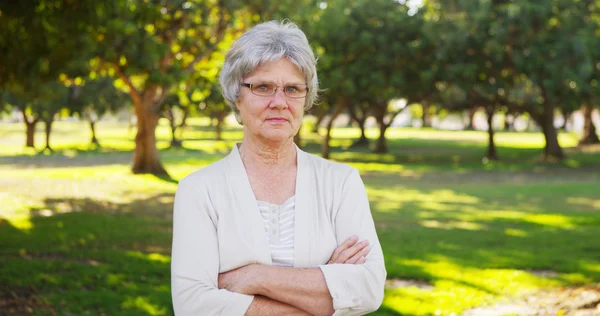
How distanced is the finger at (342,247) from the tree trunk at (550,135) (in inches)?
1314

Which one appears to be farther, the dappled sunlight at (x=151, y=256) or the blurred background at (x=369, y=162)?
the dappled sunlight at (x=151, y=256)

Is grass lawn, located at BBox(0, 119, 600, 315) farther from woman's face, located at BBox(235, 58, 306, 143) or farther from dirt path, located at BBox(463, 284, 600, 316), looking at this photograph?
woman's face, located at BBox(235, 58, 306, 143)

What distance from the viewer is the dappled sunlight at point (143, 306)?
746 centimetres

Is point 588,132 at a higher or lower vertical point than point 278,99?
lower

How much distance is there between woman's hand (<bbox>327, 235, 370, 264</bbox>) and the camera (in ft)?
9.95

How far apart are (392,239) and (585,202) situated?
830cm

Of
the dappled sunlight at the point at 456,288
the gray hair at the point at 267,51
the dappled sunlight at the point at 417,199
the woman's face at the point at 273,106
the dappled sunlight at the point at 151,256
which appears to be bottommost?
the dappled sunlight at the point at 417,199

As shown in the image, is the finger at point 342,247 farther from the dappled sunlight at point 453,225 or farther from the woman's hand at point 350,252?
the dappled sunlight at point 453,225

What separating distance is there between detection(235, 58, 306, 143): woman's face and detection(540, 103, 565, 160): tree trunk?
33.4 metres

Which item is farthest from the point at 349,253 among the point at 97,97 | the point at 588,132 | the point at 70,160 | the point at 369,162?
the point at 588,132

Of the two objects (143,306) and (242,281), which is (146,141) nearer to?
(143,306)

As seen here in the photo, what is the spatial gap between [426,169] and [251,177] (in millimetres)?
29241

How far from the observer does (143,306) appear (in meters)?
7.65

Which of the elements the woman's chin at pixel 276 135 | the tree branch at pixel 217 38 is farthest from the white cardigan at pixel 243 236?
the tree branch at pixel 217 38
